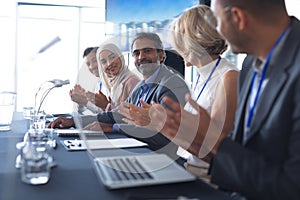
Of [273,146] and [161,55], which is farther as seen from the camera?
[161,55]

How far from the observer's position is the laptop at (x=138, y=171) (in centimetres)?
105

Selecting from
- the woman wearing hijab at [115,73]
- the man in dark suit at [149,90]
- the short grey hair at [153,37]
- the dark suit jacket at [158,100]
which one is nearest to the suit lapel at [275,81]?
the man in dark suit at [149,90]

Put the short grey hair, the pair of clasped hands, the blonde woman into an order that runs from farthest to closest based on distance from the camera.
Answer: the pair of clasped hands
the short grey hair
the blonde woman

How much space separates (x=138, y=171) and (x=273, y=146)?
0.42 m

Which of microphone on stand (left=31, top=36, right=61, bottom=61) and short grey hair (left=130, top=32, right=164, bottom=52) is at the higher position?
short grey hair (left=130, top=32, right=164, bottom=52)

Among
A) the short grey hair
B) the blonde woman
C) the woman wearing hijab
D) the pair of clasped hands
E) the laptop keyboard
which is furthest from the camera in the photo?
the woman wearing hijab

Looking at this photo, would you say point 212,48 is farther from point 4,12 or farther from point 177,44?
point 4,12

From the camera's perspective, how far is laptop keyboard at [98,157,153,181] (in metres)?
1.09

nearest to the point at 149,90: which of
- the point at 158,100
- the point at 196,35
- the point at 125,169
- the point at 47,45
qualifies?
the point at 158,100

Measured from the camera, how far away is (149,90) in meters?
2.44

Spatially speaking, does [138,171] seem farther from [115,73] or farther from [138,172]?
[115,73]

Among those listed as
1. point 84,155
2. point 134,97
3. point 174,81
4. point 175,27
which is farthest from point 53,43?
point 134,97

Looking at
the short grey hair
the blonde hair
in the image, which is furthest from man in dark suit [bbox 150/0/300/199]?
the short grey hair

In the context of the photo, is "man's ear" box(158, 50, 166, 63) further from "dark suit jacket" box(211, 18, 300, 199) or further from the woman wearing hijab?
"dark suit jacket" box(211, 18, 300, 199)
